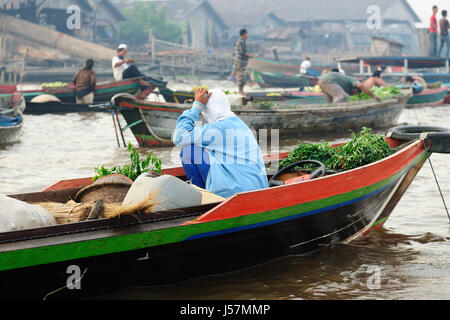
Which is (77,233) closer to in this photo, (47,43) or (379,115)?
(379,115)

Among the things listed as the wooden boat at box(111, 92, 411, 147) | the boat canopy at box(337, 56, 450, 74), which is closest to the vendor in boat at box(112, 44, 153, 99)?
the wooden boat at box(111, 92, 411, 147)

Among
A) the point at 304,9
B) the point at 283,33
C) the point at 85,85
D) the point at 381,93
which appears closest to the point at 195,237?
the point at 381,93

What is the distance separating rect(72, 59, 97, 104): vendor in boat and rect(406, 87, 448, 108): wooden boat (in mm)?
8610

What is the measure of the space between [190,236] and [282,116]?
22.4 ft

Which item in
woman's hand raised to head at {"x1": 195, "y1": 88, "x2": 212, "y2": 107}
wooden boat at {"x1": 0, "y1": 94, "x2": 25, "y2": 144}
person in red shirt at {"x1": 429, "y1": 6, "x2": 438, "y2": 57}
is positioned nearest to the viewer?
woman's hand raised to head at {"x1": 195, "y1": 88, "x2": 212, "y2": 107}

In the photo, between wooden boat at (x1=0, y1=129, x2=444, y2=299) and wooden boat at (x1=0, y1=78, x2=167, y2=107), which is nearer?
A: wooden boat at (x1=0, y1=129, x2=444, y2=299)

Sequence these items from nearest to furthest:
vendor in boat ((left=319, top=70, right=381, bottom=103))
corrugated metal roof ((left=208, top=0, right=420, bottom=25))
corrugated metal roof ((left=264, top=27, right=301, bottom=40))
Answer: vendor in boat ((left=319, top=70, right=381, bottom=103))
corrugated metal roof ((left=264, top=27, right=301, bottom=40))
corrugated metal roof ((left=208, top=0, right=420, bottom=25))

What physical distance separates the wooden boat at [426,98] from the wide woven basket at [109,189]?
514 inches

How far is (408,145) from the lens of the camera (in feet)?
16.7

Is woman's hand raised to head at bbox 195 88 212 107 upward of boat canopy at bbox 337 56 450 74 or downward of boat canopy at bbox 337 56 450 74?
downward

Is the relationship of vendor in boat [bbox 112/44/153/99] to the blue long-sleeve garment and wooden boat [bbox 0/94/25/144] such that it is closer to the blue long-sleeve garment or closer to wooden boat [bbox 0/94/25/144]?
wooden boat [bbox 0/94/25/144]

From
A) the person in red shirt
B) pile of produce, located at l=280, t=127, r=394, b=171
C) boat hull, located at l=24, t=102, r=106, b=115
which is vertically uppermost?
the person in red shirt

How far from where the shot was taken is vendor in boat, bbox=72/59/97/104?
48.0 ft

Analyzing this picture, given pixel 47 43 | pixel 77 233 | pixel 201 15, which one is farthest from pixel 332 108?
pixel 201 15
